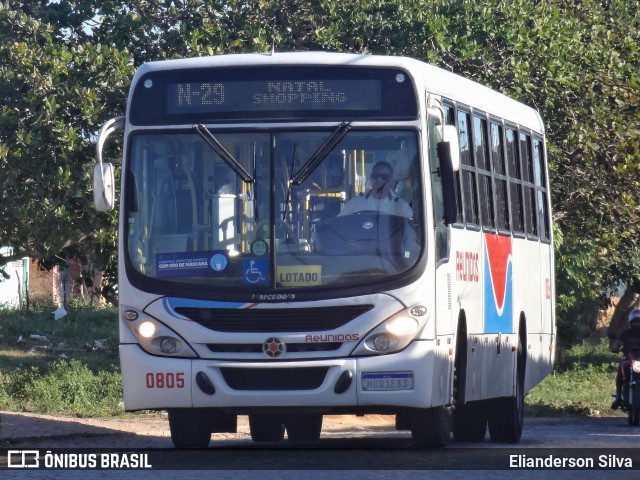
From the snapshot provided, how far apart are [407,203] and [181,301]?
1.90 meters

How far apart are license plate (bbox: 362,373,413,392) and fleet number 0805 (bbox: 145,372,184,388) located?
4.56 ft

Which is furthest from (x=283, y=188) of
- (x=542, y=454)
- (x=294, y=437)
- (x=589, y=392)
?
(x=589, y=392)

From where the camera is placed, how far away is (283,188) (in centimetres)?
1146

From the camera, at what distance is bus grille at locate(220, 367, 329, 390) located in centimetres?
1122

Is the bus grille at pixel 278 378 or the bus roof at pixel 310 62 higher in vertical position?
the bus roof at pixel 310 62

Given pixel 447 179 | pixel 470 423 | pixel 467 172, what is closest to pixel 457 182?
pixel 467 172

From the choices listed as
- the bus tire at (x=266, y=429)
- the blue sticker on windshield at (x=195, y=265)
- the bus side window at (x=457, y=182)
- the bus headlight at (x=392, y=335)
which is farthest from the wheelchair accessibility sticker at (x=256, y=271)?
the bus tire at (x=266, y=429)

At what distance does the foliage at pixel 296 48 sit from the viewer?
19.4 meters

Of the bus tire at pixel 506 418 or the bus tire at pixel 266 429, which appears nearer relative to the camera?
the bus tire at pixel 266 429

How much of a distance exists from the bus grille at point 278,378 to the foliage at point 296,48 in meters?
8.08

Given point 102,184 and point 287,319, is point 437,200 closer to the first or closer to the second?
point 287,319

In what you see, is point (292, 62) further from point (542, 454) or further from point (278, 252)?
point (542, 454)

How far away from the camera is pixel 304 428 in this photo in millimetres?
14977

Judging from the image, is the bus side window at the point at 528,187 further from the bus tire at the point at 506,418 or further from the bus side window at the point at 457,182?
the bus side window at the point at 457,182
